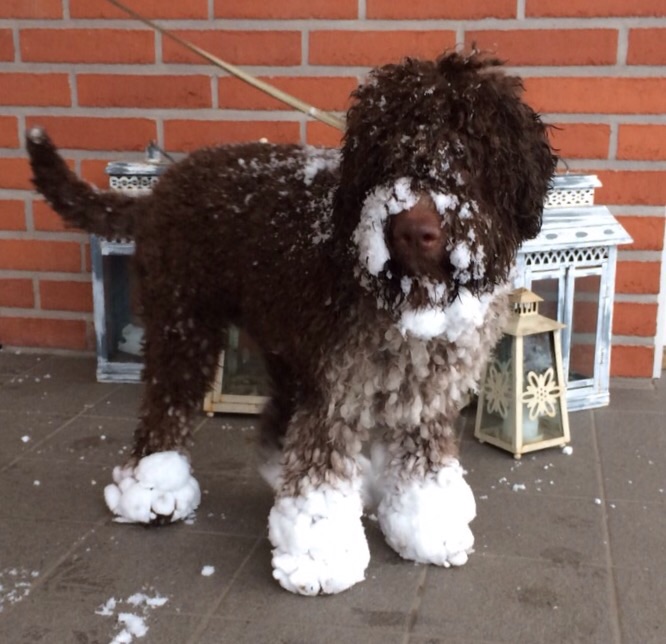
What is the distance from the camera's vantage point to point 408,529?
6.50 ft

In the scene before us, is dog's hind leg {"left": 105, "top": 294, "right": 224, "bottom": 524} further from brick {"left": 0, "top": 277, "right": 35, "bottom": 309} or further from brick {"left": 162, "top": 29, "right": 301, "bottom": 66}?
brick {"left": 0, "top": 277, "right": 35, "bottom": 309}

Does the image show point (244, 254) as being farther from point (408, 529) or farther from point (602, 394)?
point (602, 394)

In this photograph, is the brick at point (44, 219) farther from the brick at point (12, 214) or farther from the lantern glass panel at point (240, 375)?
the lantern glass panel at point (240, 375)

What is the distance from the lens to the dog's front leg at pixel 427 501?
6.47 feet

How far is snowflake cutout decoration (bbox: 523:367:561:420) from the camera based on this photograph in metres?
2.61

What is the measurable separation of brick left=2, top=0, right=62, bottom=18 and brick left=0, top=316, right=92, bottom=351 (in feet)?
4.15

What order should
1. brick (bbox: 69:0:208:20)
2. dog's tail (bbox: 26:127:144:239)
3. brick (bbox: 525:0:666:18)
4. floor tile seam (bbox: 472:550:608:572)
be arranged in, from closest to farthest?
floor tile seam (bbox: 472:550:608:572), dog's tail (bbox: 26:127:144:239), brick (bbox: 525:0:666:18), brick (bbox: 69:0:208:20)

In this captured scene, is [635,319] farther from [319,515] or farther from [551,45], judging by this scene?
[319,515]

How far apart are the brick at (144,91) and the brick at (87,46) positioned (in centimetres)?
7

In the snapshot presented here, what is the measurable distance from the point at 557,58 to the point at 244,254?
1.67 meters

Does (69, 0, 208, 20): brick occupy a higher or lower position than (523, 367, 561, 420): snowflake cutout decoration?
higher

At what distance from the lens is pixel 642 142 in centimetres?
303

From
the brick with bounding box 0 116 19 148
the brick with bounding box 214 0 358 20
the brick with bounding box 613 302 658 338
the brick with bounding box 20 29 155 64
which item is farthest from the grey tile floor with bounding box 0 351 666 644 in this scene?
the brick with bounding box 214 0 358 20

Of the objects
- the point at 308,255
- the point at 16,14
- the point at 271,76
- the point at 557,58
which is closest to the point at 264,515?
the point at 308,255
